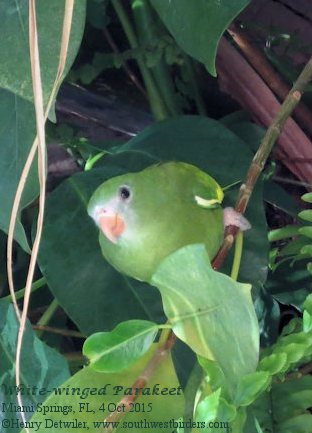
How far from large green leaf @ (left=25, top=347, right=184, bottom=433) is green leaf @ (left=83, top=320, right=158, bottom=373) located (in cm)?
5

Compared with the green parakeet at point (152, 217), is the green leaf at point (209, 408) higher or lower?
lower

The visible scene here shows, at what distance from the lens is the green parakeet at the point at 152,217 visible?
55 centimetres

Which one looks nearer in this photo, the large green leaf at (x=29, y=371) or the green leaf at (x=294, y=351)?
the green leaf at (x=294, y=351)

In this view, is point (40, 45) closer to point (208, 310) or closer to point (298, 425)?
point (208, 310)

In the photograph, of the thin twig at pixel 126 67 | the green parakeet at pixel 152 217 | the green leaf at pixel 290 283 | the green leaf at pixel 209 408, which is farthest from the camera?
the thin twig at pixel 126 67

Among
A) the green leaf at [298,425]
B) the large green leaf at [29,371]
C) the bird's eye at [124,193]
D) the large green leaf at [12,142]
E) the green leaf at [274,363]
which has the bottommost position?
the green leaf at [298,425]

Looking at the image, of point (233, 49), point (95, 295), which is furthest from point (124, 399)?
point (233, 49)

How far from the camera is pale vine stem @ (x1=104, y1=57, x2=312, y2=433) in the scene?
0.50 metres

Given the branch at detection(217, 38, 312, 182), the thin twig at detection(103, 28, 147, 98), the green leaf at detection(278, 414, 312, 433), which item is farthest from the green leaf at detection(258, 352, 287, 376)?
the thin twig at detection(103, 28, 147, 98)

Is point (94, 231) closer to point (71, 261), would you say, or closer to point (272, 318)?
point (71, 261)

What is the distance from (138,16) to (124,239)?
380 mm

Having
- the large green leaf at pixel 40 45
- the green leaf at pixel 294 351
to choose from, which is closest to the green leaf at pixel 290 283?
the green leaf at pixel 294 351

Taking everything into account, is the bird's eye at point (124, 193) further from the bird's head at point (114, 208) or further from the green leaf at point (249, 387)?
the green leaf at point (249, 387)

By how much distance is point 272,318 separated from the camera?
76 centimetres
